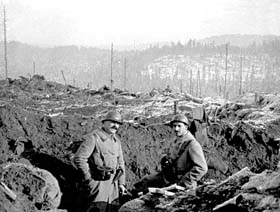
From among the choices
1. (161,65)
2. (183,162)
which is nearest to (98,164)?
(183,162)

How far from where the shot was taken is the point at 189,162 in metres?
5.07

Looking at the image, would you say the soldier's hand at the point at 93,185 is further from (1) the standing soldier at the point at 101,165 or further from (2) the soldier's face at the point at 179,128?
(2) the soldier's face at the point at 179,128

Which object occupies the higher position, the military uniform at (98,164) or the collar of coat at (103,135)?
the collar of coat at (103,135)

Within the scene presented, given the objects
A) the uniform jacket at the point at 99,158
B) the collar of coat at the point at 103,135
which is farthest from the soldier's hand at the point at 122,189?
the collar of coat at the point at 103,135

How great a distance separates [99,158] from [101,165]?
4.3 inches

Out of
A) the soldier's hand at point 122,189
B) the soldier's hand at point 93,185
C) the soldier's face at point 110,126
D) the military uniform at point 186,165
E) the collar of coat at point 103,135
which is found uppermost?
the soldier's face at point 110,126

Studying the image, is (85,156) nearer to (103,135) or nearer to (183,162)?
(103,135)

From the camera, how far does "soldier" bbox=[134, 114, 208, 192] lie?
486 centimetres

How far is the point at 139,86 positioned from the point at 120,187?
98.0m

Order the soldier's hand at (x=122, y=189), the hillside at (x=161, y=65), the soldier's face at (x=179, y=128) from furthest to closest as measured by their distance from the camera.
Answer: the hillside at (x=161, y=65)
the soldier's hand at (x=122, y=189)
the soldier's face at (x=179, y=128)

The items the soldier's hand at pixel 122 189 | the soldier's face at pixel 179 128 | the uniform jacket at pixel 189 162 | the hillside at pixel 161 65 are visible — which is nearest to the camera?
the uniform jacket at pixel 189 162

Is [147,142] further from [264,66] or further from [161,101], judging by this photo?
[264,66]

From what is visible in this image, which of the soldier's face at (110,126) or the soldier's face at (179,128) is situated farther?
the soldier's face at (110,126)

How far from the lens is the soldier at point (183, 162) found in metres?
4.86
